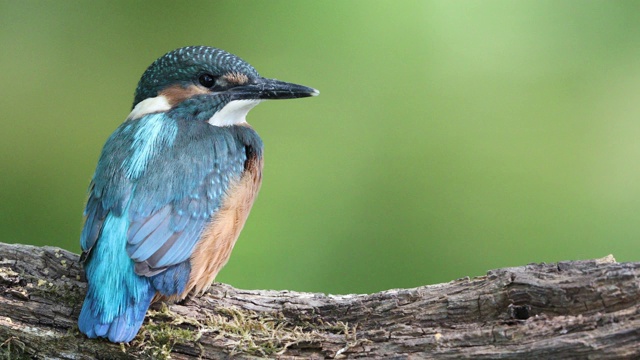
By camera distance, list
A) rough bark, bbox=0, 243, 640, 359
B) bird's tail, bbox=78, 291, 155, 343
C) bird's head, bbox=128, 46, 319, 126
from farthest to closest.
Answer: bird's head, bbox=128, 46, 319, 126, bird's tail, bbox=78, 291, 155, 343, rough bark, bbox=0, 243, 640, 359

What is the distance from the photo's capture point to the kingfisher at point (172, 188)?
2.45 m

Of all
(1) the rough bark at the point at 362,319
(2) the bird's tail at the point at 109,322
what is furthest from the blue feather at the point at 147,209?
(1) the rough bark at the point at 362,319

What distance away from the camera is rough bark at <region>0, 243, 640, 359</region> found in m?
2.03

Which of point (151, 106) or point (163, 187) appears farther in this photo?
point (151, 106)

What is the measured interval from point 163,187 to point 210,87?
22.7 inches

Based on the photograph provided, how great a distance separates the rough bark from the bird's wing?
0.20 meters

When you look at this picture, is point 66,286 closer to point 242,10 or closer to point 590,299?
point 590,299

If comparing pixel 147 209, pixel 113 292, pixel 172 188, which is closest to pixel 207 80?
pixel 172 188

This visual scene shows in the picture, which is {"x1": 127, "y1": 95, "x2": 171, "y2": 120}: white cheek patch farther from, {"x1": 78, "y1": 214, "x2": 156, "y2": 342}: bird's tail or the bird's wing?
{"x1": 78, "y1": 214, "x2": 156, "y2": 342}: bird's tail

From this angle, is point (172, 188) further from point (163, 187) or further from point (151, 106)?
point (151, 106)

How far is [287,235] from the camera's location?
3953 mm

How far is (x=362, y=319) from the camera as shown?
7.93ft

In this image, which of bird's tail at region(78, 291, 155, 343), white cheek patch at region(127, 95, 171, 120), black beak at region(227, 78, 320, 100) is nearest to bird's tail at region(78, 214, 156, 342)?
bird's tail at region(78, 291, 155, 343)

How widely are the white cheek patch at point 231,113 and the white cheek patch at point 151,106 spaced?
0.20 metres
